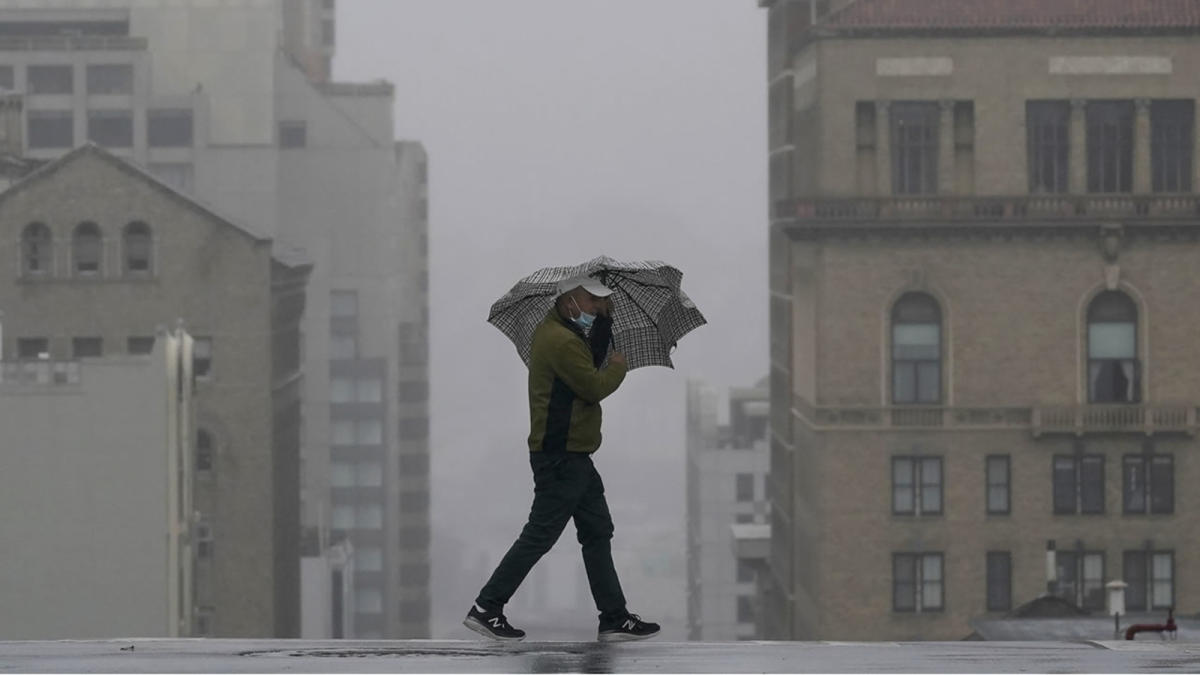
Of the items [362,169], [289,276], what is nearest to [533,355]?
[289,276]

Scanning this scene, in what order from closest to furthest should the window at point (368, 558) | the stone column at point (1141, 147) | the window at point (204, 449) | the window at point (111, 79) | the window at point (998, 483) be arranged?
1. the stone column at point (1141, 147)
2. the window at point (998, 483)
3. the window at point (204, 449)
4. the window at point (111, 79)
5. the window at point (368, 558)

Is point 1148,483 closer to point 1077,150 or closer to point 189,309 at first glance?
point 1077,150

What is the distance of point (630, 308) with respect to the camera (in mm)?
21031

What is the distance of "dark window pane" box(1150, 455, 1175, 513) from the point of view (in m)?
81.5

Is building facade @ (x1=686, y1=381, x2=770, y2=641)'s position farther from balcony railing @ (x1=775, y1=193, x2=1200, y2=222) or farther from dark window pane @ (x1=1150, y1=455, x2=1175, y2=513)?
balcony railing @ (x1=775, y1=193, x2=1200, y2=222)

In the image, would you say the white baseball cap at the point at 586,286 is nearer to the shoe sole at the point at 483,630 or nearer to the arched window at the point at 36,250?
the shoe sole at the point at 483,630

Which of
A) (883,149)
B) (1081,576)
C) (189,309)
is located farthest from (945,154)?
(189,309)

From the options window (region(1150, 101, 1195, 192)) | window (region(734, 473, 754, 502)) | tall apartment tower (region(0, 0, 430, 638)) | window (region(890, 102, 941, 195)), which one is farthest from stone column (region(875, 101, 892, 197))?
window (region(734, 473, 754, 502))

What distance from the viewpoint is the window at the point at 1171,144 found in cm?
8131

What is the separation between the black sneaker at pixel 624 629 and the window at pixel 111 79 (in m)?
135

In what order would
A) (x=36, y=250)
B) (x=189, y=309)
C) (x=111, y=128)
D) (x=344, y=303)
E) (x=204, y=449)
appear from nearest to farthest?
(x=36, y=250) < (x=189, y=309) < (x=204, y=449) < (x=111, y=128) < (x=344, y=303)

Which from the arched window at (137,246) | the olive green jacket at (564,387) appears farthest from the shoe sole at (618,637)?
the arched window at (137,246)

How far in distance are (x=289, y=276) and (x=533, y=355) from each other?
72979 mm

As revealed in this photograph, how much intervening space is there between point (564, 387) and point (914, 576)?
63.0 meters
